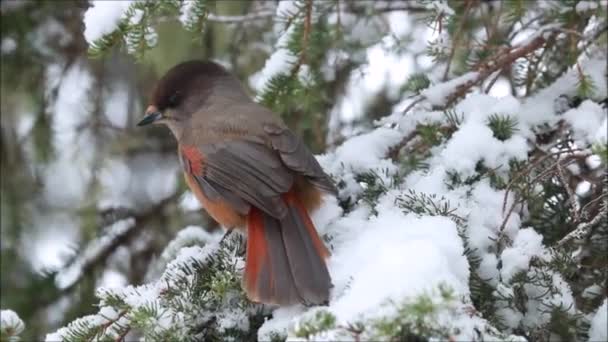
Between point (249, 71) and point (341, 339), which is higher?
point (249, 71)

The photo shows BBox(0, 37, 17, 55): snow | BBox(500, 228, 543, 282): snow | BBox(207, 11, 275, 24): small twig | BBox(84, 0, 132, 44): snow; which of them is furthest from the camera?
BBox(0, 37, 17, 55): snow

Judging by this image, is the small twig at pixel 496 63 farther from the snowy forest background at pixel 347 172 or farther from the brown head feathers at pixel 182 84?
the brown head feathers at pixel 182 84

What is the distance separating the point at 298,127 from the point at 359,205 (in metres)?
1.60

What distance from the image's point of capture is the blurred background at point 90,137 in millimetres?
4945

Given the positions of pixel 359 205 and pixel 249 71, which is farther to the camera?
pixel 249 71

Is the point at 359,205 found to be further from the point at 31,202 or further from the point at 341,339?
the point at 31,202

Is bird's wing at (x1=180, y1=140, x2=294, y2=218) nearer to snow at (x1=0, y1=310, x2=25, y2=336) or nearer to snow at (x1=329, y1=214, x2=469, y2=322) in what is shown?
snow at (x1=329, y1=214, x2=469, y2=322)

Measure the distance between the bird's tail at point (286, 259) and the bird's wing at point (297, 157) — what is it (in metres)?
0.12

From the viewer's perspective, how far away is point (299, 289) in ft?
9.48

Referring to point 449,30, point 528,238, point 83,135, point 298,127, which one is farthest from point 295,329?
point 83,135

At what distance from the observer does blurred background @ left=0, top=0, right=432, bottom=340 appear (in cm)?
495

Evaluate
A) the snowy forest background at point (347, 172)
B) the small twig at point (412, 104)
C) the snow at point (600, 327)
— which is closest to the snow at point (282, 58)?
the snowy forest background at point (347, 172)

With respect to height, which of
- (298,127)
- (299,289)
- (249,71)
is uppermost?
(249,71)

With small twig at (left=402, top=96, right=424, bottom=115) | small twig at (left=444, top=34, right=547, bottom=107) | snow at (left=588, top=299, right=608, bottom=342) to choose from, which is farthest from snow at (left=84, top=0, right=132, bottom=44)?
snow at (left=588, top=299, right=608, bottom=342)
